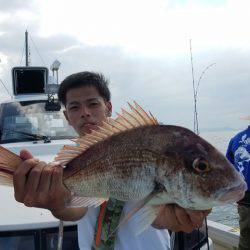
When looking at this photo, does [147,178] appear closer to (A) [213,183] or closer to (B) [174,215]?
(A) [213,183]

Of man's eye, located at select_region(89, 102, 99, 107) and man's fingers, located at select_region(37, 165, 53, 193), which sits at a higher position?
man's eye, located at select_region(89, 102, 99, 107)

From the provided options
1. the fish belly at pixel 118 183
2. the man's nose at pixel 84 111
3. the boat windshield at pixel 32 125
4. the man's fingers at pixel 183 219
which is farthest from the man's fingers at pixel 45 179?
the boat windshield at pixel 32 125

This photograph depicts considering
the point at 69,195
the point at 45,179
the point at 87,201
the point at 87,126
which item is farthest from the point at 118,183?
the point at 87,126

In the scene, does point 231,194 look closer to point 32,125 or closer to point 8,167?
point 8,167

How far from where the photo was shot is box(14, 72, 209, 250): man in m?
2.71

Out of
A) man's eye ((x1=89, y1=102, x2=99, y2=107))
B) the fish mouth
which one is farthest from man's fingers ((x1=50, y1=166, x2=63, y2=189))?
man's eye ((x1=89, y1=102, x2=99, y2=107))

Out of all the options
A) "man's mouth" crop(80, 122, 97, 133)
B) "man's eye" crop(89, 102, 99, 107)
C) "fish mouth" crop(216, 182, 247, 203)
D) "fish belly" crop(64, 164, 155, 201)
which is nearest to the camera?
"fish mouth" crop(216, 182, 247, 203)

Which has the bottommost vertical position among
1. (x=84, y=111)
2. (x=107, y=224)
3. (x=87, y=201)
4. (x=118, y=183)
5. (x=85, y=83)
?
(x=107, y=224)

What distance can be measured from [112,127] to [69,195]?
1.72 feet

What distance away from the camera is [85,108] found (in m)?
3.73

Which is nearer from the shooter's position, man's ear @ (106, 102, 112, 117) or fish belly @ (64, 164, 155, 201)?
fish belly @ (64, 164, 155, 201)

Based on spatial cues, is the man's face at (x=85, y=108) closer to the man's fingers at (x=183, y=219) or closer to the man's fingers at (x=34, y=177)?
the man's fingers at (x=34, y=177)

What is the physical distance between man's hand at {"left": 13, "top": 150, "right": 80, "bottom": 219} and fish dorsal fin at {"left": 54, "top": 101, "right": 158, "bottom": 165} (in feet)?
0.32

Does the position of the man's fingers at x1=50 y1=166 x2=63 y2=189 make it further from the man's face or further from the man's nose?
the man's nose
